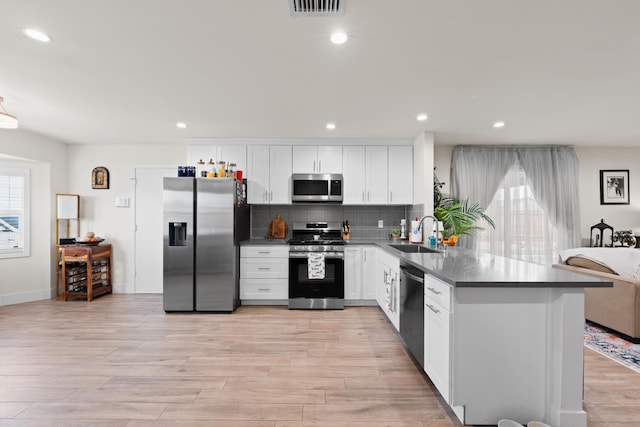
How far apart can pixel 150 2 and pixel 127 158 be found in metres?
4.03

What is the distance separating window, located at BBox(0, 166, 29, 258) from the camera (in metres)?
4.49

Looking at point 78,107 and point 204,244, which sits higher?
point 78,107

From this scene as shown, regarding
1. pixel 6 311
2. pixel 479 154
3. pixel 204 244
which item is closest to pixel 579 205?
pixel 479 154

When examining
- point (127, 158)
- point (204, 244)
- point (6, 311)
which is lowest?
point (6, 311)

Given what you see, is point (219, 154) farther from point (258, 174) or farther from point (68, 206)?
point (68, 206)

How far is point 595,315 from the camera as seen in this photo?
341 centimetres

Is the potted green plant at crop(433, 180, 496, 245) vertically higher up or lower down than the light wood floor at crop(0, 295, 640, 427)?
higher up

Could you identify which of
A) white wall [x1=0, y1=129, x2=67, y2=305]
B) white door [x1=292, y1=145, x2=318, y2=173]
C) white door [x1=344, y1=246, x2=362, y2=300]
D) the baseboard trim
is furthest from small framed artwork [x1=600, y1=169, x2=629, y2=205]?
the baseboard trim

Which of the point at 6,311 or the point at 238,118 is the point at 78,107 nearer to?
the point at 238,118

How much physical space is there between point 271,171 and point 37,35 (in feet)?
9.51

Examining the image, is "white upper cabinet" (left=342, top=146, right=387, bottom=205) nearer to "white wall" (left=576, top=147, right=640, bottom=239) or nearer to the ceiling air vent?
the ceiling air vent

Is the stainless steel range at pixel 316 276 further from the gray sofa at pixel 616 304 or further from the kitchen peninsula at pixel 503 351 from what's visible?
the gray sofa at pixel 616 304

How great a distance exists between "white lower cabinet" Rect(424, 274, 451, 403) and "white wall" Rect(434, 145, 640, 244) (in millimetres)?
3323

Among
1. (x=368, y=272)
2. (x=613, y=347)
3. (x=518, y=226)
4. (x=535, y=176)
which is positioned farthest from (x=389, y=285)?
(x=535, y=176)
